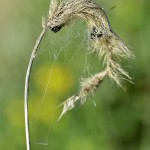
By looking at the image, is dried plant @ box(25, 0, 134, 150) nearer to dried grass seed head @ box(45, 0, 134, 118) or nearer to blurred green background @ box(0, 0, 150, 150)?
dried grass seed head @ box(45, 0, 134, 118)

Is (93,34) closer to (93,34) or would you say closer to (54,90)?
(93,34)

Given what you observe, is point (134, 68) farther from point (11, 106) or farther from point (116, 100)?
point (11, 106)

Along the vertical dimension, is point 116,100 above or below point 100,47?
below

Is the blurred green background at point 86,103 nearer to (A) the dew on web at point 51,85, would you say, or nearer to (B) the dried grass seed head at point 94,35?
(A) the dew on web at point 51,85

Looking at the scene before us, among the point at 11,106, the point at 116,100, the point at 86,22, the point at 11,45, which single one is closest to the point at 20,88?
the point at 11,106

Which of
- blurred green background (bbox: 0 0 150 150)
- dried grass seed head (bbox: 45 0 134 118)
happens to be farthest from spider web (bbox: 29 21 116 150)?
Result: dried grass seed head (bbox: 45 0 134 118)
